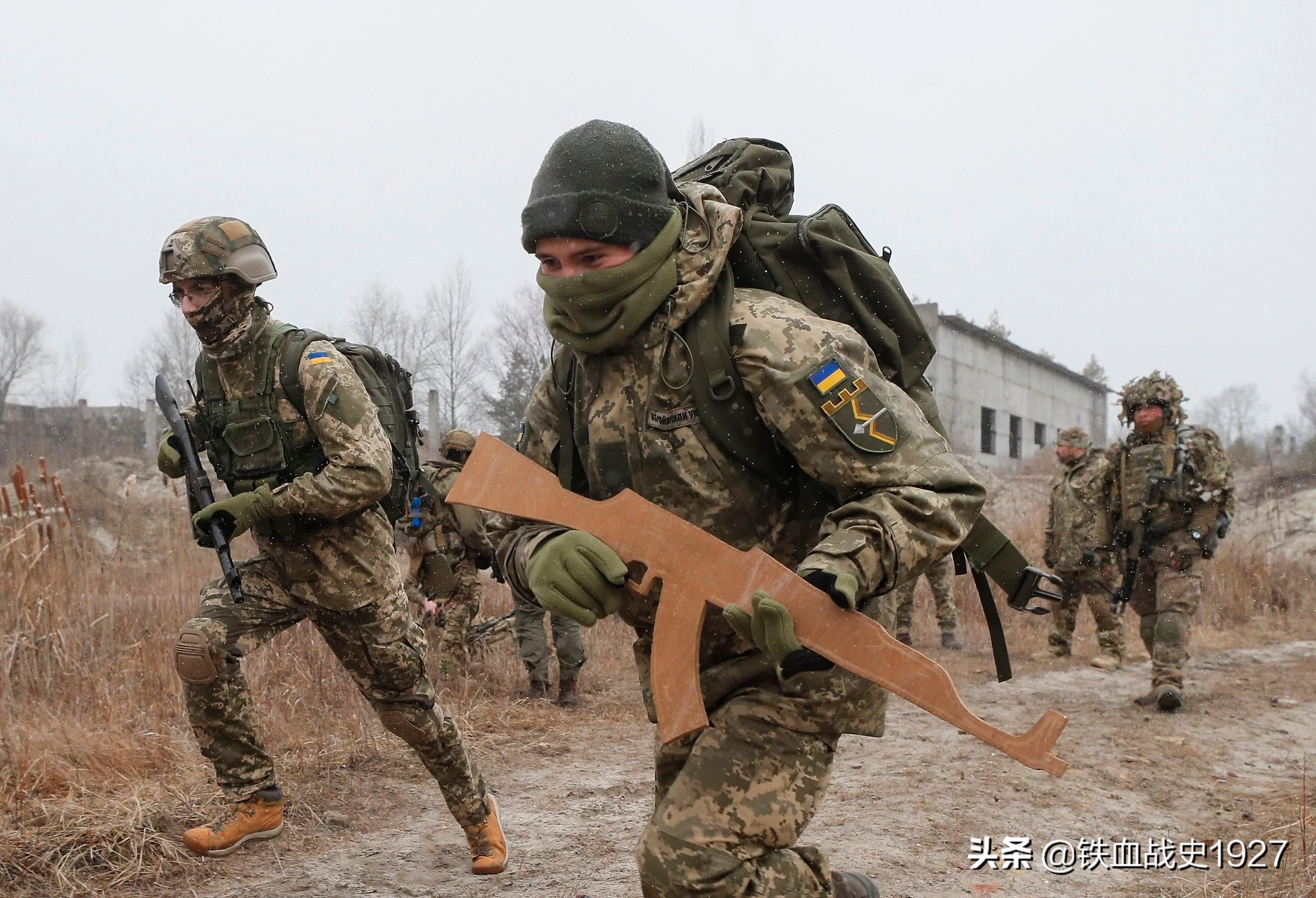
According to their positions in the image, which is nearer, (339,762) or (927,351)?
(927,351)

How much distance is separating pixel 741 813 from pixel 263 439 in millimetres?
2525

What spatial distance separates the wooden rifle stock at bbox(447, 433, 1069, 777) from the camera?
212cm

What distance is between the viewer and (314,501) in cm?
375

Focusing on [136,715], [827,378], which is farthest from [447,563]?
[827,378]

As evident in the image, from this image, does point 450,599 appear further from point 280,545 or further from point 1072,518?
point 1072,518

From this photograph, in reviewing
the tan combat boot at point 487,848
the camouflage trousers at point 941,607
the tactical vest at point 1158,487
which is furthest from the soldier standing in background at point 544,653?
the tactical vest at point 1158,487

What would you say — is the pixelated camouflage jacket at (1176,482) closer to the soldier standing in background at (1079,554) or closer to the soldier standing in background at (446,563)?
the soldier standing in background at (1079,554)

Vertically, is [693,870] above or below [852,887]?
above

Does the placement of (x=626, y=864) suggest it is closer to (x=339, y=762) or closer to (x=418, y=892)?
(x=418, y=892)

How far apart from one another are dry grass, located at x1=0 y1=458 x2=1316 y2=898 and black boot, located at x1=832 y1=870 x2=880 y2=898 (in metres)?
1.48

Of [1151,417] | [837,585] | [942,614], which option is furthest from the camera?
[942,614]

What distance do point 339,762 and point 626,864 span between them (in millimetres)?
1806

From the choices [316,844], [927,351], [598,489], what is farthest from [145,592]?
[927,351]

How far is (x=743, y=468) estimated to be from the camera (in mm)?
2418
